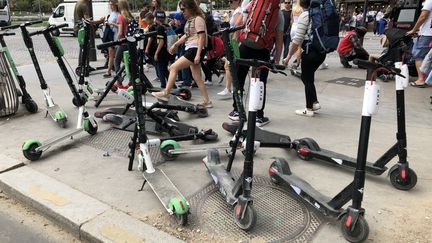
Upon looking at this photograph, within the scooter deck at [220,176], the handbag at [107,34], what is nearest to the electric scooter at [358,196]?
the scooter deck at [220,176]

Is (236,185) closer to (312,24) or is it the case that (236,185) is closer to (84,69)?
(312,24)

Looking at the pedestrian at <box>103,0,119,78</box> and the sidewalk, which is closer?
the sidewalk

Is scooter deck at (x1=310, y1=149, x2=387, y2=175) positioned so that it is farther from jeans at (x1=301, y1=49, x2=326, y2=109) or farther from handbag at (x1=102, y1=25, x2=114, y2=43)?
handbag at (x1=102, y1=25, x2=114, y2=43)

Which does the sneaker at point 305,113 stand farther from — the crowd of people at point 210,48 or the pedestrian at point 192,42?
the pedestrian at point 192,42

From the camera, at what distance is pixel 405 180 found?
341cm

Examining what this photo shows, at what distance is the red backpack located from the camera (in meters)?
4.77

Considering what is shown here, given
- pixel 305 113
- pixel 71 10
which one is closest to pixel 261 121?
pixel 305 113

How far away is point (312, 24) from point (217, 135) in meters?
1.98

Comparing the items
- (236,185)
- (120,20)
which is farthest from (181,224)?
(120,20)

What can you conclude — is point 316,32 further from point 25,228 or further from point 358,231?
point 25,228

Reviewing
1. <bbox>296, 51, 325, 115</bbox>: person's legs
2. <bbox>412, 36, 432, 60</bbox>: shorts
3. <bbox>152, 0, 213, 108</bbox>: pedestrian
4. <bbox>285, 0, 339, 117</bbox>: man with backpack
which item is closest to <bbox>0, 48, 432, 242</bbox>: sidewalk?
<bbox>296, 51, 325, 115</bbox>: person's legs

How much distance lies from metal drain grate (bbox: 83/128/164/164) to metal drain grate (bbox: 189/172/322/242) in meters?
1.11

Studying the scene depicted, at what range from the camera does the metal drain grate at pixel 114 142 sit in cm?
445

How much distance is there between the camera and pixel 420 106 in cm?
625
